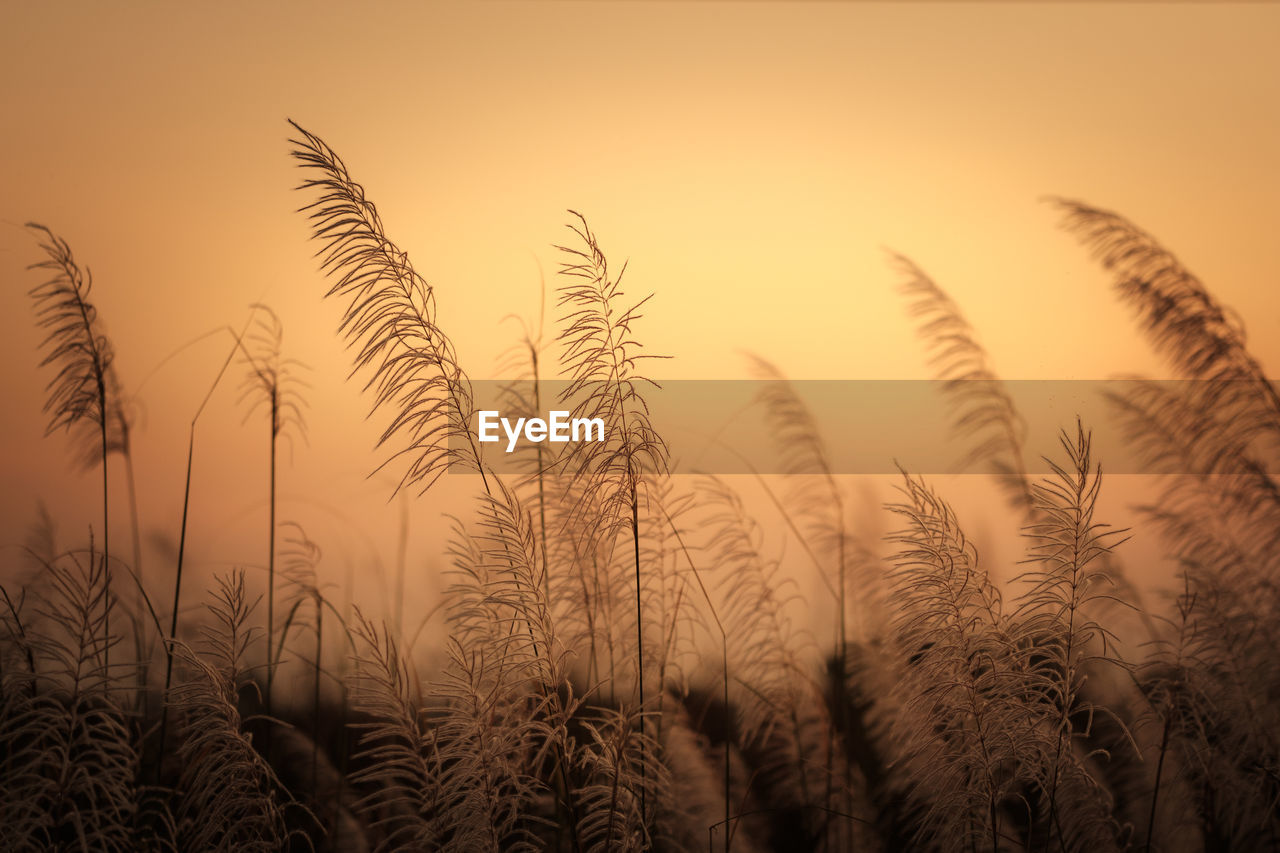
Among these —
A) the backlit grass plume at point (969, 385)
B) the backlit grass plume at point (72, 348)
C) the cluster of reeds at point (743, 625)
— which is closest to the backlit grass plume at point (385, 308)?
the cluster of reeds at point (743, 625)

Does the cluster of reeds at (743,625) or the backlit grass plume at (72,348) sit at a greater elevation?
the backlit grass plume at (72,348)

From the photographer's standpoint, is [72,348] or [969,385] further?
[969,385]

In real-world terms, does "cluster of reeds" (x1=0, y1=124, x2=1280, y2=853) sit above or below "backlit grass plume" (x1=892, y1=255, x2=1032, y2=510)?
below

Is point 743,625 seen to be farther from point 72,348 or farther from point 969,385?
point 72,348

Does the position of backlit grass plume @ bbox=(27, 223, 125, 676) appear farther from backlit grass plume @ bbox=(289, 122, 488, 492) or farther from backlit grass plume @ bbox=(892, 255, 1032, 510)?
backlit grass plume @ bbox=(892, 255, 1032, 510)

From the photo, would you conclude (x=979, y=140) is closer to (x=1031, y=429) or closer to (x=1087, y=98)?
(x=1087, y=98)

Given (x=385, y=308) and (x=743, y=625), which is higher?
(x=385, y=308)

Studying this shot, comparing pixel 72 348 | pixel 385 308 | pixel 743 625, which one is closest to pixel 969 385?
pixel 743 625

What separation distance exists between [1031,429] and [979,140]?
2.97ft

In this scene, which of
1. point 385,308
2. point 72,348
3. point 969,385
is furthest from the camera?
point 969,385

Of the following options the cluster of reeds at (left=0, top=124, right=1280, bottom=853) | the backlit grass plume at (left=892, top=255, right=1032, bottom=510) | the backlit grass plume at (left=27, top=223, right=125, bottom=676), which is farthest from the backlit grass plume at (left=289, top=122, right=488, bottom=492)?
the backlit grass plume at (left=892, top=255, right=1032, bottom=510)

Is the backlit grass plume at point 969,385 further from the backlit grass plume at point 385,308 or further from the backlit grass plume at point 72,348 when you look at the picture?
the backlit grass plume at point 72,348

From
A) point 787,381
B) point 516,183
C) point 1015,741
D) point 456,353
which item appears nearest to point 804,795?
point 1015,741

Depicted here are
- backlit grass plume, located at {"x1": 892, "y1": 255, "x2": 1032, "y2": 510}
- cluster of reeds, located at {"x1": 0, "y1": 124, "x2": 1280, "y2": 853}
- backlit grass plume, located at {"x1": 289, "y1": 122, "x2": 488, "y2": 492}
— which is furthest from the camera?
backlit grass plume, located at {"x1": 892, "y1": 255, "x2": 1032, "y2": 510}
